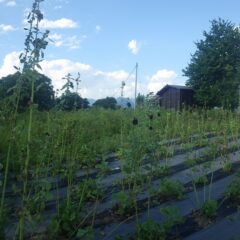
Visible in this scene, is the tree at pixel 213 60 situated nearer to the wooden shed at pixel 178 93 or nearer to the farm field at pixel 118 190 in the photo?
the wooden shed at pixel 178 93

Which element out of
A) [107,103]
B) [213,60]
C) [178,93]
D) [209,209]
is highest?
[213,60]

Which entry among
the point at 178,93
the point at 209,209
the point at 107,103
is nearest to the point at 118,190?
the point at 209,209

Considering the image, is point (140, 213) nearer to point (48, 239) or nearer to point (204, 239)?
point (204, 239)

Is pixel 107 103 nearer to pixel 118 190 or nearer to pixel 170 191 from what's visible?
pixel 118 190

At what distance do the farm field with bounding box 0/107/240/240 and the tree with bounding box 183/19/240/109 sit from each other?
24125 millimetres

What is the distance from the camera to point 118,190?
15.6ft

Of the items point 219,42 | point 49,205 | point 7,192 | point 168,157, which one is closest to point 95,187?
point 49,205

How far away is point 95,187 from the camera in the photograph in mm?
4223

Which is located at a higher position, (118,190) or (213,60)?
(213,60)

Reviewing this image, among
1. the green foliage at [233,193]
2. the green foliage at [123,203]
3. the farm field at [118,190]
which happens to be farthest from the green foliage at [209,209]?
the green foliage at [123,203]

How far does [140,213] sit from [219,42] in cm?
2926

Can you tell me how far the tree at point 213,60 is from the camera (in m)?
30.4

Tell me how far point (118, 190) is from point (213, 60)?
91.0 feet

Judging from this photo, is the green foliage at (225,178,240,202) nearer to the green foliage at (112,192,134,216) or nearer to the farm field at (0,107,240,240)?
the farm field at (0,107,240,240)
